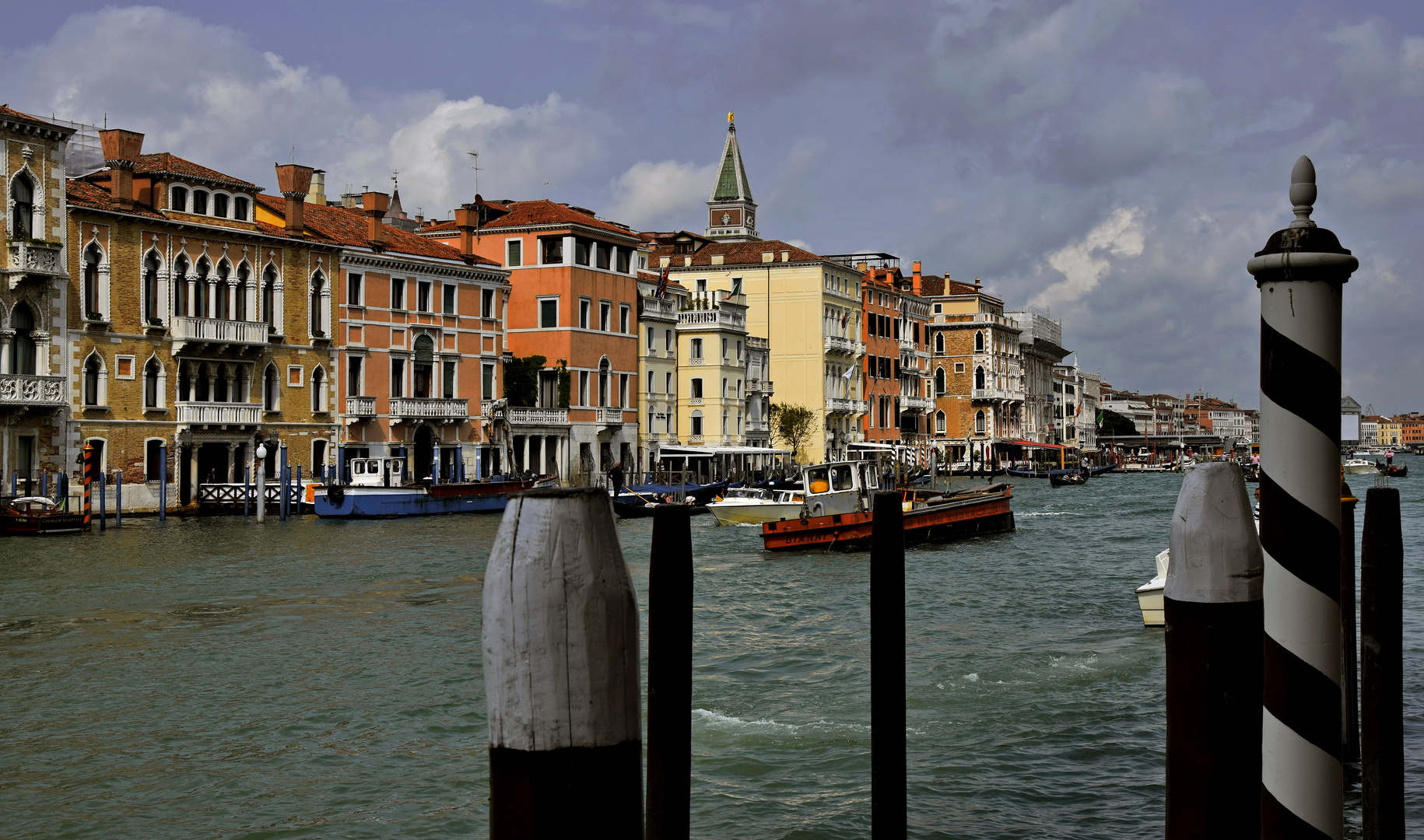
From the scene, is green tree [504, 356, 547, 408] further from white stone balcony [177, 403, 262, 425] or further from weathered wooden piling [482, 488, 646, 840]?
weathered wooden piling [482, 488, 646, 840]

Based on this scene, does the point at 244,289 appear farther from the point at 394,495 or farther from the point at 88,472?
the point at 394,495

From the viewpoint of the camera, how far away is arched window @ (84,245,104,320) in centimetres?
2748

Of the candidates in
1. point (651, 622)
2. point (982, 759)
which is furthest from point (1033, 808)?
point (651, 622)

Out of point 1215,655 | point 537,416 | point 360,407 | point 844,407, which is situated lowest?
point 1215,655

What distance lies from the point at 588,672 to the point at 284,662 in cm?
1013

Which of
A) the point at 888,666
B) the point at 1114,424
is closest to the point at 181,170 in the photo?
the point at 888,666

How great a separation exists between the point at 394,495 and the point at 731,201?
1741 inches

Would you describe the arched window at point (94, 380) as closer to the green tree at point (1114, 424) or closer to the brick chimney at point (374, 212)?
the brick chimney at point (374, 212)

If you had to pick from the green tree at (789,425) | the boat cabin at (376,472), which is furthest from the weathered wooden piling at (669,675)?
the green tree at (789,425)

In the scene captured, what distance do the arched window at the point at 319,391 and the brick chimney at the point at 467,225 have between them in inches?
248

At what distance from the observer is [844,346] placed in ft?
182

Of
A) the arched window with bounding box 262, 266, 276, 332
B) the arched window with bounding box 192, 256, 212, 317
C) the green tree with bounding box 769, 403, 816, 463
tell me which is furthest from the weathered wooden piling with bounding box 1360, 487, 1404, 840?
the green tree with bounding box 769, 403, 816, 463

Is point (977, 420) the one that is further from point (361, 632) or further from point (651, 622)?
point (651, 622)

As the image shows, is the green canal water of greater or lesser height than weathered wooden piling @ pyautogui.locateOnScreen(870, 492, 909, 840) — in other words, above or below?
below
